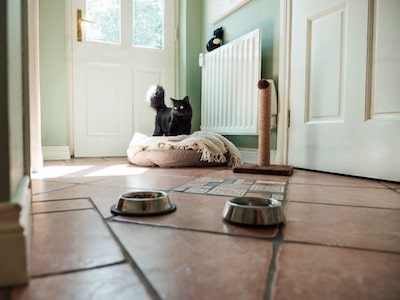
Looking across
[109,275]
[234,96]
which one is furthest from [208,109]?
[109,275]

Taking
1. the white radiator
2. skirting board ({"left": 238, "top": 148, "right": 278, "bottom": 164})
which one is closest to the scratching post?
the white radiator

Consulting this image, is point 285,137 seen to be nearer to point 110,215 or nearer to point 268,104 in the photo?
point 268,104

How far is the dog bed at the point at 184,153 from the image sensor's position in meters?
1.87

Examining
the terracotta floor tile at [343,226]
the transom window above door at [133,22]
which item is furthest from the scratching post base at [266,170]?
the transom window above door at [133,22]

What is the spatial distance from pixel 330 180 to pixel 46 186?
1124 millimetres

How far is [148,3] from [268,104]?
5.97ft

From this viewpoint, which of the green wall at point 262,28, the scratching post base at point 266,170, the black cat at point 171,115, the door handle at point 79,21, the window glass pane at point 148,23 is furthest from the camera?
the window glass pane at point 148,23

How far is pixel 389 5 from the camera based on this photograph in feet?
4.25

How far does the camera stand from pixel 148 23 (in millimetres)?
Answer: 2852

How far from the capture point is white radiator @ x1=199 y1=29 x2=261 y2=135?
6.79ft

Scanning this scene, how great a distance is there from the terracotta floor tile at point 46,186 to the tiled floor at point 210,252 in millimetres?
100

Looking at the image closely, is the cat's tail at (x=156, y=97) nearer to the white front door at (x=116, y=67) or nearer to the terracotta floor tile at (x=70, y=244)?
the white front door at (x=116, y=67)

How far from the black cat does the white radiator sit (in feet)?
0.83

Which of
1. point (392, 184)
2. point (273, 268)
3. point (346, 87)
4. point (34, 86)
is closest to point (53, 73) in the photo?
point (34, 86)
